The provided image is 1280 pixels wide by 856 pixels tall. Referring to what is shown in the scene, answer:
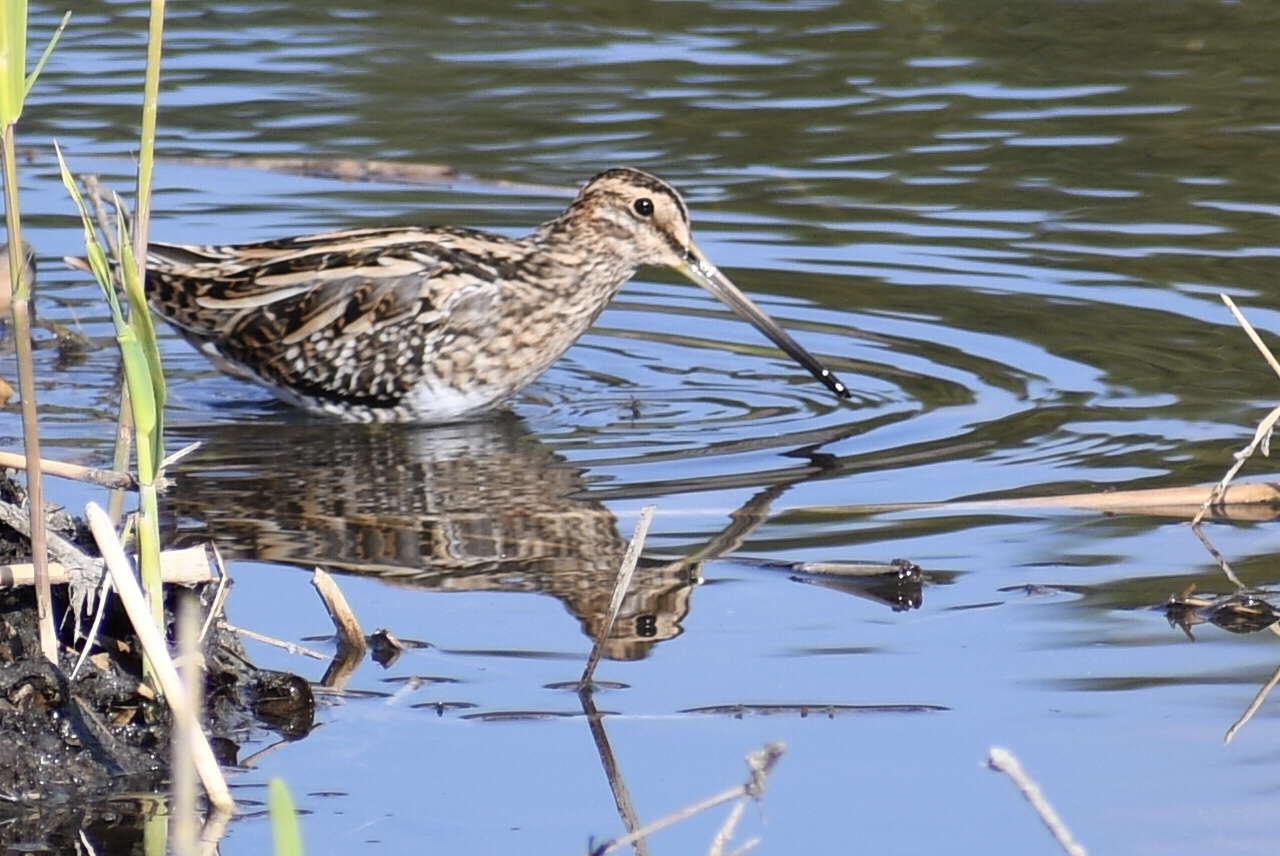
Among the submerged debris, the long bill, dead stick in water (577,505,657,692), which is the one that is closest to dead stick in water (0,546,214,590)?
dead stick in water (577,505,657,692)

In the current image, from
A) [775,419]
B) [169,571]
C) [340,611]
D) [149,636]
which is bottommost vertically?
[775,419]

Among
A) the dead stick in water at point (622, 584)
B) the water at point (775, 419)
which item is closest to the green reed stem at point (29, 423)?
the water at point (775, 419)

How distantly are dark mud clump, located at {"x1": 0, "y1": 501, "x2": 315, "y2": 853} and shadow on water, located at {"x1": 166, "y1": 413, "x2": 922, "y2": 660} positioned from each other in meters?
0.79

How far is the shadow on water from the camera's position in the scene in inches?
Result: 212

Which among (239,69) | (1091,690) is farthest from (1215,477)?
(239,69)

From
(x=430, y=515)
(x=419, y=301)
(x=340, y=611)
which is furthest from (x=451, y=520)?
(x=419, y=301)

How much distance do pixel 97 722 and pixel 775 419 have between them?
3.50 metres

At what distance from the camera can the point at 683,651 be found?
4.94 m

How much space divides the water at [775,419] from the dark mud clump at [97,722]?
0.17 meters

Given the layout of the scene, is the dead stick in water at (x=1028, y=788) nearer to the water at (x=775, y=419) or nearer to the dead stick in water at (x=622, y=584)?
the water at (x=775, y=419)

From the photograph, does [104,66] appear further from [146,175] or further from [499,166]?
[146,175]

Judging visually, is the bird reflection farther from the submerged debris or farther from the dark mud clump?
the submerged debris

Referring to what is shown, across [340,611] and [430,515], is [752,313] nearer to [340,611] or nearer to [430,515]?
[430,515]

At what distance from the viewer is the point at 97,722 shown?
4262 millimetres
